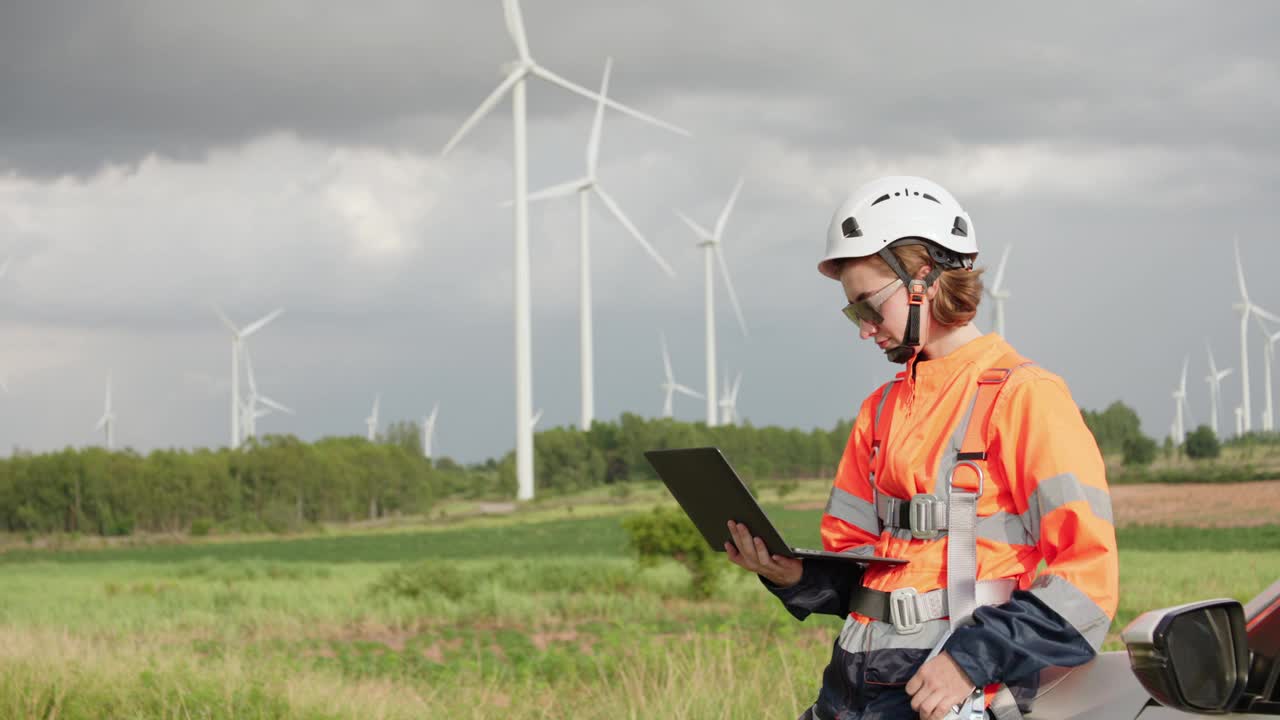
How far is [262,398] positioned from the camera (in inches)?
3113

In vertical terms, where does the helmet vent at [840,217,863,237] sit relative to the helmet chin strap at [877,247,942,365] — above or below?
above

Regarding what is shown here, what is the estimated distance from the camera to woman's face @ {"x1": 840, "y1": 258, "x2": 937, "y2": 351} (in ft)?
9.41

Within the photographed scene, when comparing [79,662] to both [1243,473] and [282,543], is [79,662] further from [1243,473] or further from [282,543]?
[282,543]

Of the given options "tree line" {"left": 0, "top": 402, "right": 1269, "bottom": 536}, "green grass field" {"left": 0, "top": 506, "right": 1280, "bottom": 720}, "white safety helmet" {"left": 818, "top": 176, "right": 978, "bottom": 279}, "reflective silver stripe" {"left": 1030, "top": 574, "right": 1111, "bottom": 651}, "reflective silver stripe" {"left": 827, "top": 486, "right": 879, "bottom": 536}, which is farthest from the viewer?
"tree line" {"left": 0, "top": 402, "right": 1269, "bottom": 536}

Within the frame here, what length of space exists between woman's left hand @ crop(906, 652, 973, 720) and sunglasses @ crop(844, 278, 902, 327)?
76 centimetres

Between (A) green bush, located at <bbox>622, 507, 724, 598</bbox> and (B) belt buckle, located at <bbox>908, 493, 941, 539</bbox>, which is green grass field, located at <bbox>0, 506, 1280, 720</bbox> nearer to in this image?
(A) green bush, located at <bbox>622, 507, 724, 598</bbox>

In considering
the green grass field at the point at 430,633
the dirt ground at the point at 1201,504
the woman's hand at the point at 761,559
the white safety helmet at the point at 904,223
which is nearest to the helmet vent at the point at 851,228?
the white safety helmet at the point at 904,223

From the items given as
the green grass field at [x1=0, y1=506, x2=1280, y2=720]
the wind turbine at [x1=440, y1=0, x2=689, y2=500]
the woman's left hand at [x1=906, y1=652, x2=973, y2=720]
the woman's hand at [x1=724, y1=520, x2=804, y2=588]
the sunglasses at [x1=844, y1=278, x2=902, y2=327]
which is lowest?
the green grass field at [x1=0, y1=506, x2=1280, y2=720]

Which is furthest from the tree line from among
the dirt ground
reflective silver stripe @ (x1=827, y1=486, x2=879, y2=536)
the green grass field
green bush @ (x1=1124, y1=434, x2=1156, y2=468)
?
reflective silver stripe @ (x1=827, y1=486, x2=879, y2=536)

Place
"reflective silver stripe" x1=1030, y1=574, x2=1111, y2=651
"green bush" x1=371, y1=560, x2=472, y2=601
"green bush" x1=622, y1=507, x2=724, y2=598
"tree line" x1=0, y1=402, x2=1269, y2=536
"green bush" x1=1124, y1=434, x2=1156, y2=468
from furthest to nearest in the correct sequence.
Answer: "tree line" x1=0, y1=402, x2=1269, y2=536 < "green bush" x1=1124, y1=434, x2=1156, y2=468 < "green bush" x1=371, y1=560, x2=472, y2=601 < "green bush" x1=622, y1=507, x2=724, y2=598 < "reflective silver stripe" x1=1030, y1=574, x2=1111, y2=651

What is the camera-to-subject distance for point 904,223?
9.46 ft

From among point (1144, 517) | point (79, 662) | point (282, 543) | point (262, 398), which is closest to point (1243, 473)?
point (1144, 517)

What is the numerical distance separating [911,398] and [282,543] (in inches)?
2225

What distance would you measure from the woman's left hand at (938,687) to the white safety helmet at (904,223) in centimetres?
89
